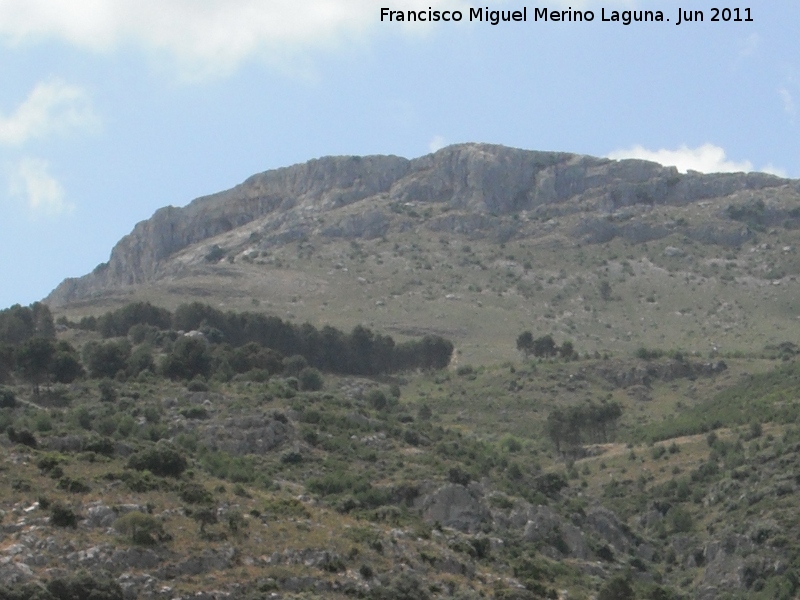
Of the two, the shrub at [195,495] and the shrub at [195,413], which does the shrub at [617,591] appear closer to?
the shrub at [195,495]

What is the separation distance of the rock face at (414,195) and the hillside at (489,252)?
226mm

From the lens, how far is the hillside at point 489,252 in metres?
136

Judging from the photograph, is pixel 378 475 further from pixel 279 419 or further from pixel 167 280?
pixel 167 280

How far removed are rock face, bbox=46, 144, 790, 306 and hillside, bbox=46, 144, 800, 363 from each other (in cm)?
23

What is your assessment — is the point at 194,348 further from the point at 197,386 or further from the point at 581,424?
the point at 581,424

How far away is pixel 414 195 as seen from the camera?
17612 centimetres

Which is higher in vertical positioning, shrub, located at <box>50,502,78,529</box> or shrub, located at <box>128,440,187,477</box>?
shrub, located at <box>128,440,187,477</box>

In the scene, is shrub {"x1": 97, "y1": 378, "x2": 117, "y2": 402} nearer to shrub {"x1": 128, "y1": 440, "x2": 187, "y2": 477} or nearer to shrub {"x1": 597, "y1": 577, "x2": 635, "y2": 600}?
shrub {"x1": 128, "y1": 440, "x2": 187, "y2": 477}

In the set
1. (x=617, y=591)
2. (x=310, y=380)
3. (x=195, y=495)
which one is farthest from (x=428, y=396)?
(x=195, y=495)

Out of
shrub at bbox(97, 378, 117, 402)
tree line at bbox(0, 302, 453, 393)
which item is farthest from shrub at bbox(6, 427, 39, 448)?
tree line at bbox(0, 302, 453, 393)

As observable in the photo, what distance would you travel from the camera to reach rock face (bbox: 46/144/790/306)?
550 ft

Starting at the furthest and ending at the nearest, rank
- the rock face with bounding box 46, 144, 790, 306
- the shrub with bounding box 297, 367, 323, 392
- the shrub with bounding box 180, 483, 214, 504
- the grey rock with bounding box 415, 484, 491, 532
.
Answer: the rock face with bounding box 46, 144, 790, 306 → the shrub with bounding box 297, 367, 323, 392 → the grey rock with bounding box 415, 484, 491, 532 → the shrub with bounding box 180, 483, 214, 504

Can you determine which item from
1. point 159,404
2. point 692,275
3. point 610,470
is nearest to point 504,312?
point 692,275

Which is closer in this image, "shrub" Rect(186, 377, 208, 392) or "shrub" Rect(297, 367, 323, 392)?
"shrub" Rect(186, 377, 208, 392)
